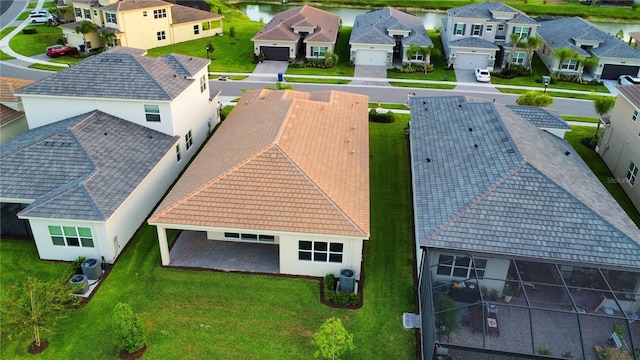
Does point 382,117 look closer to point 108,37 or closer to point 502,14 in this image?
point 502,14

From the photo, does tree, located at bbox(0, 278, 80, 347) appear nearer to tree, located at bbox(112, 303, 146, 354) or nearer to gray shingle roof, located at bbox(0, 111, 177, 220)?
tree, located at bbox(112, 303, 146, 354)

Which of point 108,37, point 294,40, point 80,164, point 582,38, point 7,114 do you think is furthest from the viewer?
point 108,37

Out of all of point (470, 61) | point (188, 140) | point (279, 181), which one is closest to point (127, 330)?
point (279, 181)

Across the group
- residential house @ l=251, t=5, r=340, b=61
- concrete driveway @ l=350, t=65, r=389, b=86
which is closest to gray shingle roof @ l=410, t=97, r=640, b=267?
concrete driveway @ l=350, t=65, r=389, b=86

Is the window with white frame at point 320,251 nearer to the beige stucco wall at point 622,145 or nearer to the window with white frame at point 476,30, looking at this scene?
the beige stucco wall at point 622,145

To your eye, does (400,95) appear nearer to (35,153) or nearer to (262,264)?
(262,264)

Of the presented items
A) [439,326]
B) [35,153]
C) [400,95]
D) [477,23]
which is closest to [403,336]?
[439,326]
